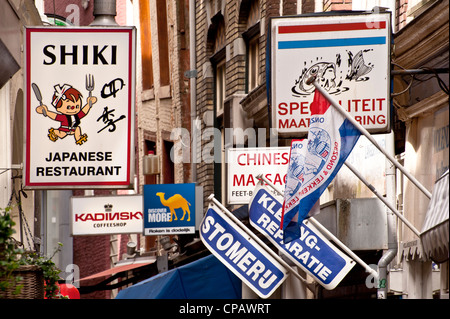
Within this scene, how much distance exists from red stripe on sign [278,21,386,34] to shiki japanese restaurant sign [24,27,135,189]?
151 cm

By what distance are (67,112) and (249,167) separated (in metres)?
5.76

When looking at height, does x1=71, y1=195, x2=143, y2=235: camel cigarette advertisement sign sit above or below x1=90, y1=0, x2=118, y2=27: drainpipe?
below

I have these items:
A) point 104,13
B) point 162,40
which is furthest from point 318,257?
point 162,40

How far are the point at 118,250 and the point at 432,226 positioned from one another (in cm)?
2821

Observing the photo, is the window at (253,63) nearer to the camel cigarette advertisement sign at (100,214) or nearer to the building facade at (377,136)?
the building facade at (377,136)

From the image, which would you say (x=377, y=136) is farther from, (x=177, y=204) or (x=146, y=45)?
(x=146, y=45)

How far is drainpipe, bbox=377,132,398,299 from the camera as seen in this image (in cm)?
1283

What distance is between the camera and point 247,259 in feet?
50.1

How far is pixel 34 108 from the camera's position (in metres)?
11.5

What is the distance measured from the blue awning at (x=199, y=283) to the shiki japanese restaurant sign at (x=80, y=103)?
8175mm

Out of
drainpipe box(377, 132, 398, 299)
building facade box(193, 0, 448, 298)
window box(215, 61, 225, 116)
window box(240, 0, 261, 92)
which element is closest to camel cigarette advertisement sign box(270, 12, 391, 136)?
building facade box(193, 0, 448, 298)

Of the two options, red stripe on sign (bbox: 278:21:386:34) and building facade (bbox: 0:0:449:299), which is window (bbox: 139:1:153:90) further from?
red stripe on sign (bbox: 278:21:386:34)
